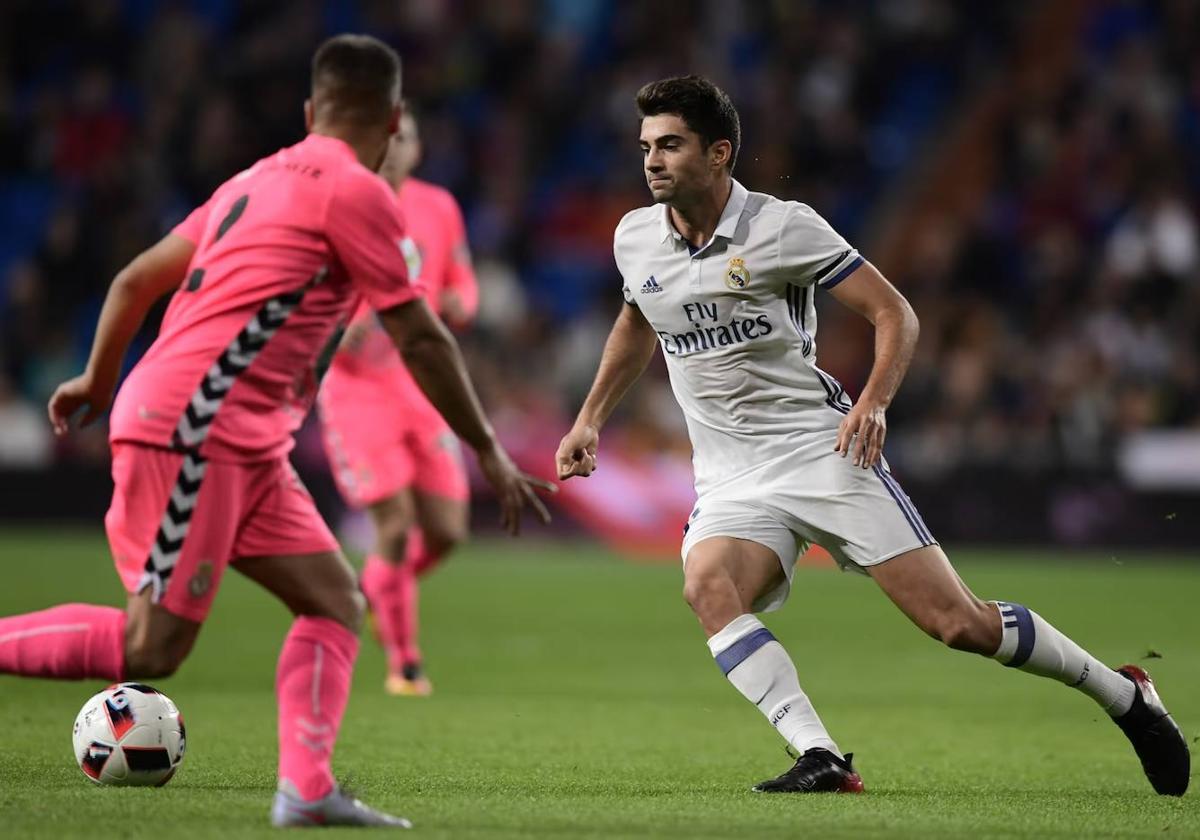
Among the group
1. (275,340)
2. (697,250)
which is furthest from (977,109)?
(275,340)

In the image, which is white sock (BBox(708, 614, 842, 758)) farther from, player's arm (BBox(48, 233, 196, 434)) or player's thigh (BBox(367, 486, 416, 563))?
player's thigh (BBox(367, 486, 416, 563))

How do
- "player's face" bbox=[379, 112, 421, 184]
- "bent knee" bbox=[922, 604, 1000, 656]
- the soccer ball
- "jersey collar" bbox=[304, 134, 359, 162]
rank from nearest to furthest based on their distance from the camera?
"jersey collar" bbox=[304, 134, 359, 162] → the soccer ball → "bent knee" bbox=[922, 604, 1000, 656] → "player's face" bbox=[379, 112, 421, 184]

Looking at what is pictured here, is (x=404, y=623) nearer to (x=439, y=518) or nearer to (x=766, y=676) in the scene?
(x=439, y=518)

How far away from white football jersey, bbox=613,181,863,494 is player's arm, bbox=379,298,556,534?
4.94ft

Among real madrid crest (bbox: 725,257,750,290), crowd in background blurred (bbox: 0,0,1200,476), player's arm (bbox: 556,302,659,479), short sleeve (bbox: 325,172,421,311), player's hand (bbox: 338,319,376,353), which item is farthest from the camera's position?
crowd in background blurred (bbox: 0,0,1200,476)

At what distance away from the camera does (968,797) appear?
600cm

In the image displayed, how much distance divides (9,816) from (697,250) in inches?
110

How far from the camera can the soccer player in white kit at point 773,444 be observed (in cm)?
605

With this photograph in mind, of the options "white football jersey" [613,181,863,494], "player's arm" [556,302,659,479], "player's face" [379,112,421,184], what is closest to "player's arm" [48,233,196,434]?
"player's arm" [556,302,659,479]

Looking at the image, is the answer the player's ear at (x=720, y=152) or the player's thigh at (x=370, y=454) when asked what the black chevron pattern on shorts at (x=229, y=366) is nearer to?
the player's ear at (x=720, y=152)

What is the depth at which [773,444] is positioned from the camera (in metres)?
6.34

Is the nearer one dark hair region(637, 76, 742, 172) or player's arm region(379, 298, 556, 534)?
player's arm region(379, 298, 556, 534)

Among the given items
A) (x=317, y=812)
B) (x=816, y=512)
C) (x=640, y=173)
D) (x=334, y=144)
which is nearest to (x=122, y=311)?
(x=334, y=144)

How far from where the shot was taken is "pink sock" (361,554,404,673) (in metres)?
9.38
